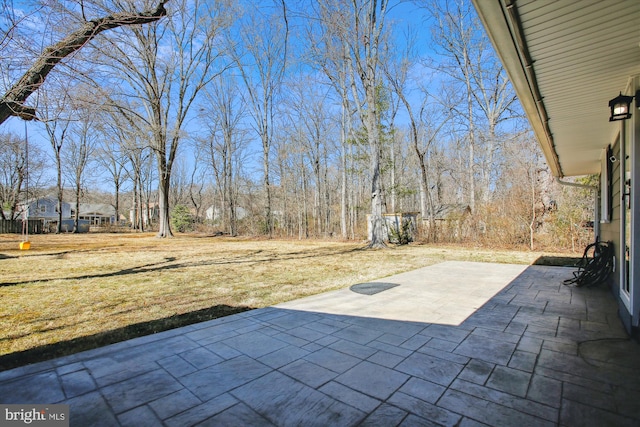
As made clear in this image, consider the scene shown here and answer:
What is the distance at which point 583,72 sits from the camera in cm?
250

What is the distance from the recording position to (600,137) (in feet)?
14.1

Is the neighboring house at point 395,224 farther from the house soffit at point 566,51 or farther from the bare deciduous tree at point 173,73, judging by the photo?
the bare deciduous tree at point 173,73

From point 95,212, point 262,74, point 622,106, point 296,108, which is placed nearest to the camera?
point 622,106

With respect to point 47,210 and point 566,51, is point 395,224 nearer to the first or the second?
point 566,51

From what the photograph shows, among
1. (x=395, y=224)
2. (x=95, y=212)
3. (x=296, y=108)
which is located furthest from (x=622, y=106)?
(x=95, y=212)

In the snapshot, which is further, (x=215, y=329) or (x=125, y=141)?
(x=125, y=141)

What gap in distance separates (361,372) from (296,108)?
58.3ft

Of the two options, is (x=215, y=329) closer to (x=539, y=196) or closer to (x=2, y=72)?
(x=2, y=72)

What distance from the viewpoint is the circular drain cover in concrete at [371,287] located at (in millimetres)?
4144

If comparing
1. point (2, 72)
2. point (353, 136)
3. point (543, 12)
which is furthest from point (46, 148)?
point (543, 12)

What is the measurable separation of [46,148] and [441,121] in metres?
27.6

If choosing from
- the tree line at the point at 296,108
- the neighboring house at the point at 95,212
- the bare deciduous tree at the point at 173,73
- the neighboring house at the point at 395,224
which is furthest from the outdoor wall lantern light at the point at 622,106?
the neighboring house at the point at 95,212

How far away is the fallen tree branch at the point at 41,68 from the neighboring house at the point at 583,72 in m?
4.36

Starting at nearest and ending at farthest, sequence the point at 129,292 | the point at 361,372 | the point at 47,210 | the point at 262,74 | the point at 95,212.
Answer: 1. the point at 361,372
2. the point at 129,292
3. the point at 262,74
4. the point at 47,210
5. the point at 95,212
